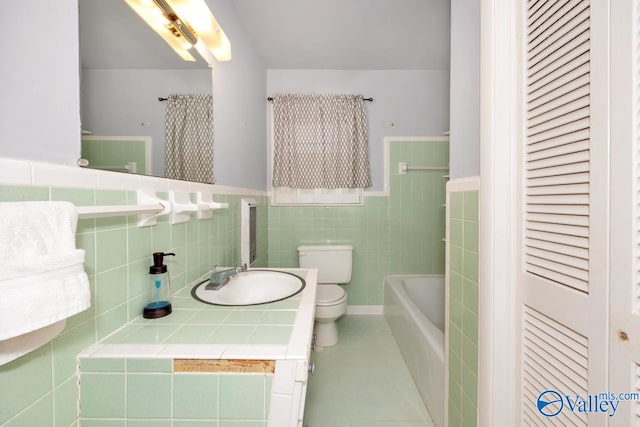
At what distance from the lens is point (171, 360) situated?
0.60 meters

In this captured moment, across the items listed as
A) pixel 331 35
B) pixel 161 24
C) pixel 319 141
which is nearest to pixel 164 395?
pixel 161 24

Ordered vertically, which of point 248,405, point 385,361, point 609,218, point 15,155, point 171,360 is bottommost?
point 385,361

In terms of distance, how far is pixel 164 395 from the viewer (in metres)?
0.60

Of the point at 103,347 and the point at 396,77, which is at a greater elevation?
the point at 396,77

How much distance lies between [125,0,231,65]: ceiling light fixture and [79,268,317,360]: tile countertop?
1.02 meters

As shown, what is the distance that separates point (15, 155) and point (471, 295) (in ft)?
4.18

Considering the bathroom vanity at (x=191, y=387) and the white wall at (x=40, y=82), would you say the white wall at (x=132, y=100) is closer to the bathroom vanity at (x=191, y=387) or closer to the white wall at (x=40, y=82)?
the white wall at (x=40, y=82)

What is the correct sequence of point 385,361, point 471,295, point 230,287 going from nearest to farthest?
point 471,295 < point 230,287 < point 385,361

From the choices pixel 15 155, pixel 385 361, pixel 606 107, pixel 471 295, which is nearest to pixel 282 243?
pixel 385 361

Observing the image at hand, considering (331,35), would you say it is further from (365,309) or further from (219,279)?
(365,309)

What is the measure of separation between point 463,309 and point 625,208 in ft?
2.05

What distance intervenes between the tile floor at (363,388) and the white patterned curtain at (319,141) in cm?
140

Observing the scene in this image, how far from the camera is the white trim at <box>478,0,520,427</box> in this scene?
31.1 inches

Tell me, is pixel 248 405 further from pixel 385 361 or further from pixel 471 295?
pixel 385 361
